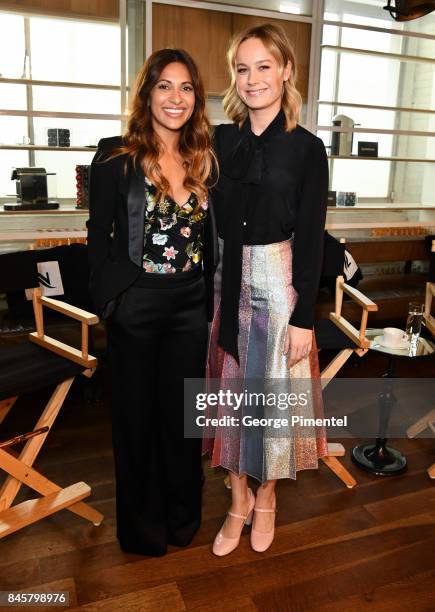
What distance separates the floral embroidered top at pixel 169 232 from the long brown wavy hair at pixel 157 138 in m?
0.03

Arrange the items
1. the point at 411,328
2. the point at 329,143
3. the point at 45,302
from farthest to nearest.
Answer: the point at 329,143
the point at 411,328
the point at 45,302

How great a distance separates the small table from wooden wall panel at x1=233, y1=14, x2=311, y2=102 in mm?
A: 2549

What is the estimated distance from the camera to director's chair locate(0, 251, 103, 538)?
78.1 inches

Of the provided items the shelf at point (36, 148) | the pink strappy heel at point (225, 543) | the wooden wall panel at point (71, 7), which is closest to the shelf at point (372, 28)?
the wooden wall panel at point (71, 7)

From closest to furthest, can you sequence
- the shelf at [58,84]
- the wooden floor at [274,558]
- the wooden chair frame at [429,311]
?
the wooden floor at [274,558], the wooden chair frame at [429,311], the shelf at [58,84]

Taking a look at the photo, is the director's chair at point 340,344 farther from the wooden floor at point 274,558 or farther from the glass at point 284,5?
the glass at point 284,5

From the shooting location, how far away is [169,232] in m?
1.71

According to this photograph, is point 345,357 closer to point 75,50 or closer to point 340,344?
point 340,344

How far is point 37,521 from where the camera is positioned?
2201 millimetres

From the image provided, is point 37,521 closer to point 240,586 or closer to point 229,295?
point 240,586


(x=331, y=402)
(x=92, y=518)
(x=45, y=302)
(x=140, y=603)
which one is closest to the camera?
(x=140, y=603)

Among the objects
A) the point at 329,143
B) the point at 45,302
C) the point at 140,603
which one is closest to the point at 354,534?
the point at 140,603

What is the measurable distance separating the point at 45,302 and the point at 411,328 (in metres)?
1.71

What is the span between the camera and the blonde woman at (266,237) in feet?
5.65
